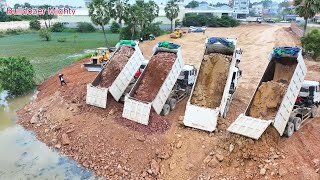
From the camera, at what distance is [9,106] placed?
76.0 ft

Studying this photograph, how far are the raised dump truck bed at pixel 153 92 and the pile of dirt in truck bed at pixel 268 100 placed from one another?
4.47 meters

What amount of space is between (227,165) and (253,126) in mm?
1842

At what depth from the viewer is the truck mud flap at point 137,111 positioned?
15.7 m

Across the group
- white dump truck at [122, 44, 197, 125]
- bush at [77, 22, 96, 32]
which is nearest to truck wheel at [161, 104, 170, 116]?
white dump truck at [122, 44, 197, 125]

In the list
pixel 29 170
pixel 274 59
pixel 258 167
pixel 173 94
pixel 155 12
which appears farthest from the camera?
pixel 155 12

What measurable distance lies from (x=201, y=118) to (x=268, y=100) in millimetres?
3059

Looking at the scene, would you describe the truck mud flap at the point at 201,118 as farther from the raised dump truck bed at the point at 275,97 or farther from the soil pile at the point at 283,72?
the soil pile at the point at 283,72

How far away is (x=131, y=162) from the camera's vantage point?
14.2m

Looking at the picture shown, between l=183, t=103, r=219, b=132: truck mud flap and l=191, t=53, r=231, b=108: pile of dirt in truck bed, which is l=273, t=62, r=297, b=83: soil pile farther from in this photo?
l=183, t=103, r=219, b=132: truck mud flap

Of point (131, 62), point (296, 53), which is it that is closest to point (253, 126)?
point (296, 53)

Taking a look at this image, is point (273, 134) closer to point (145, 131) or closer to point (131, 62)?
point (145, 131)

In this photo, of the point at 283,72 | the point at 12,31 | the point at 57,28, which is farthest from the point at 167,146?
the point at 12,31

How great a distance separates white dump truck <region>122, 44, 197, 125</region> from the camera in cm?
1587

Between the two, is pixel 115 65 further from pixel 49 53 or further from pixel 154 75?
pixel 49 53
